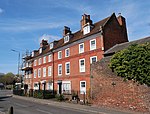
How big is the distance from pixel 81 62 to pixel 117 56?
39.4ft

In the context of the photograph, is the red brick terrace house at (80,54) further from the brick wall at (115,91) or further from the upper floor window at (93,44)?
the brick wall at (115,91)

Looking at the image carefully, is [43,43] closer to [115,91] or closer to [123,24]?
[123,24]

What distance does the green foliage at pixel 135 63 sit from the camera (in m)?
16.7

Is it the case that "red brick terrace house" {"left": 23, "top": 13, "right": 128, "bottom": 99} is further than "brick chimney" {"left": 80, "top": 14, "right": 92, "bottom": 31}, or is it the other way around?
"brick chimney" {"left": 80, "top": 14, "right": 92, "bottom": 31}

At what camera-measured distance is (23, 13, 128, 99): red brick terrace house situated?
28.1 m

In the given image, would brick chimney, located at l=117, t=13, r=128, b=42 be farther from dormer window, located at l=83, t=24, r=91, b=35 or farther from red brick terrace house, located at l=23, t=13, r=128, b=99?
dormer window, located at l=83, t=24, r=91, b=35

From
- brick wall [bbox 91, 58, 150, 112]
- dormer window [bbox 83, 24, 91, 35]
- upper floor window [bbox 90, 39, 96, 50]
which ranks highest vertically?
dormer window [bbox 83, 24, 91, 35]

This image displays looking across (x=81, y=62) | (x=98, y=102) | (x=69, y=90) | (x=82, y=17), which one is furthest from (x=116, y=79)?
(x=82, y=17)

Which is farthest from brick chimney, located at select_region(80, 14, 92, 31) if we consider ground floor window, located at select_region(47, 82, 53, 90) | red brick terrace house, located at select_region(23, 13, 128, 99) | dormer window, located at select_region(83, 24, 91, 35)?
ground floor window, located at select_region(47, 82, 53, 90)

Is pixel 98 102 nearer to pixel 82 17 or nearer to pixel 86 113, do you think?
pixel 86 113

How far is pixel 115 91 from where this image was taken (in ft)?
63.1

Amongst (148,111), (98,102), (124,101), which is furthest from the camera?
(98,102)

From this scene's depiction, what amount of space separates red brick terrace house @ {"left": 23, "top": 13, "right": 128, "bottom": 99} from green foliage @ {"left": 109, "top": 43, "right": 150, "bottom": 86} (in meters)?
8.31

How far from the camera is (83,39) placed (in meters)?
30.5
